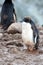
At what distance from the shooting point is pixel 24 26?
5465mm

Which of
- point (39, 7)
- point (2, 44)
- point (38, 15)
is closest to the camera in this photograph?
point (2, 44)

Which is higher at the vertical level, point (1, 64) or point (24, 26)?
point (24, 26)

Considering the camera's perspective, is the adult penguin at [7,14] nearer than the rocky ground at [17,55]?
No

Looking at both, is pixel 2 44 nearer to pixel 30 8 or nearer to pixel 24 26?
pixel 24 26

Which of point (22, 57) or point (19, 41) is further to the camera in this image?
point (19, 41)

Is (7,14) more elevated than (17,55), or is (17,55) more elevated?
(7,14)

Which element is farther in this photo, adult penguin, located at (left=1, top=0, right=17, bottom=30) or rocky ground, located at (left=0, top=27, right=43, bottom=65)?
adult penguin, located at (left=1, top=0, right=17, bottom=30)

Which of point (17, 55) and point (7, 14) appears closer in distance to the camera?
point (17, 55)

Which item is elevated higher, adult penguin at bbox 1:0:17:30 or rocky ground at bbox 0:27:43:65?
adult penguin at bbox 1:0:17:30

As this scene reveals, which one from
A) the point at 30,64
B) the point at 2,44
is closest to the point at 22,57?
the point at 30,64

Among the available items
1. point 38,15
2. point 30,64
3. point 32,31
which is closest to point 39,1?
point 38,15

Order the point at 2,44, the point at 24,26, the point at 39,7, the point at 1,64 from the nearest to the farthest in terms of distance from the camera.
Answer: the point at 1,64 → the point at 24,26 → the point at 2,44 → the point at 39,7

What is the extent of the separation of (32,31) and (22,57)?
0.69 meters

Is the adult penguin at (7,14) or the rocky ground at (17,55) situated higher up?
the adult penguin at (7,14)
